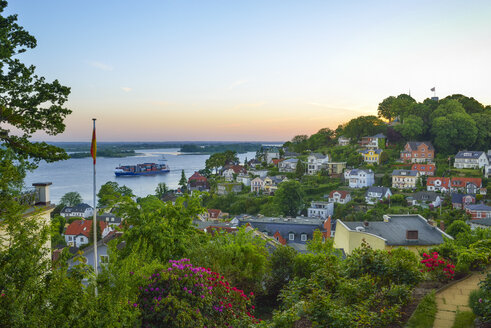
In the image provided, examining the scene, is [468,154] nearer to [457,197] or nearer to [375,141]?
[375,141]

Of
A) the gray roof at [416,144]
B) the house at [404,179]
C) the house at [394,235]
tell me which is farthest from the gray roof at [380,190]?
the house at [394,235]

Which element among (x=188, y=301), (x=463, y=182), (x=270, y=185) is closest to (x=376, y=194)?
(x=463, y=182)

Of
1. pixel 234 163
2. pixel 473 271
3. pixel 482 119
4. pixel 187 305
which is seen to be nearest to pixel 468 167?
pixel 482 119

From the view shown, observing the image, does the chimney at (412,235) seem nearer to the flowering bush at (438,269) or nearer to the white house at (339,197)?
the flowering bush at (438,269)

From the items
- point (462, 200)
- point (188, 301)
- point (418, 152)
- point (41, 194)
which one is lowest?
point (462, 200)

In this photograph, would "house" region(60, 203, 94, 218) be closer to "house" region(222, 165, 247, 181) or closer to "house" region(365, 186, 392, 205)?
"house" region(222, 165, 247, 181)
